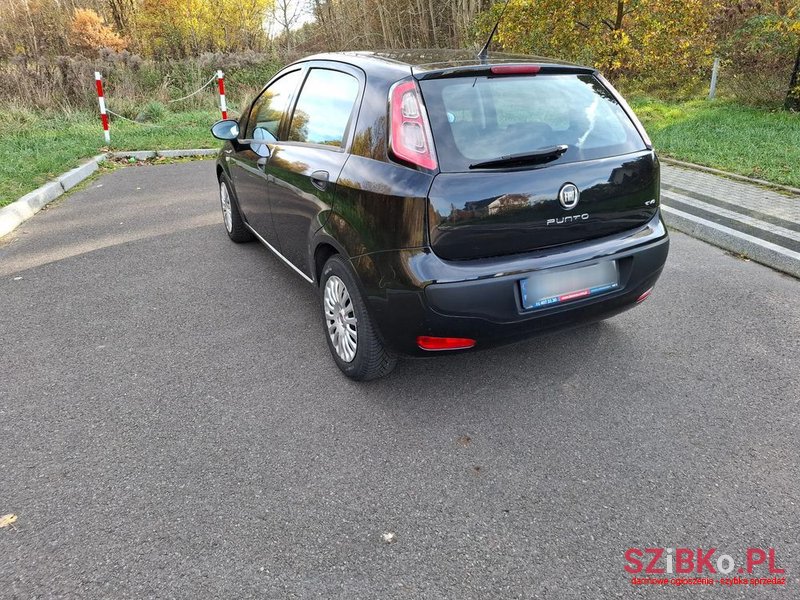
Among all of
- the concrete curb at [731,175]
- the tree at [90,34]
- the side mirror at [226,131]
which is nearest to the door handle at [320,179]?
the side mirror at [226,131]

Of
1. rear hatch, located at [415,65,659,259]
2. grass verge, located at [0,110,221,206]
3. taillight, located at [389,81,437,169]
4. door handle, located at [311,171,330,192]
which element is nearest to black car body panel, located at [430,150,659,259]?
rear hatch, located at [415,65,659,259]

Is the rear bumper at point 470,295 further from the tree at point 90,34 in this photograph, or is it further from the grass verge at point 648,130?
the tree at point 90,34

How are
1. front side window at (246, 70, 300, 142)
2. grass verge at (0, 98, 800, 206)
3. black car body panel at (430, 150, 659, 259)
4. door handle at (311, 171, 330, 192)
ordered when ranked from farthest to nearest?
grass verge at (0, 98, 800, 206), front side window at (246, 70, 300, 142), door handle at (311, 171, 330, 192), black car body panel at (430, 150, 659, 259)

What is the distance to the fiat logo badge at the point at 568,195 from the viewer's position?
2.74 m

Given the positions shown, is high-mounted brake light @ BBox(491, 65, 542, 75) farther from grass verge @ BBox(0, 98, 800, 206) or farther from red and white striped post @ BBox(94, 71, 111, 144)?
red and white striped post @ BBox(94, 71, 111, 144)

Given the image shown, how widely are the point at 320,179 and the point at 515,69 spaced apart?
46.4 inches

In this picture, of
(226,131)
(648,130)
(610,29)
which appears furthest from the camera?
(610,29)

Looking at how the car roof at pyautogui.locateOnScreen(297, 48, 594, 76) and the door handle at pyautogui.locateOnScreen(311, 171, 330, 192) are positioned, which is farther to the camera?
the door handle at pyautogui.locateOnScreen(311, 171, 330, 192)

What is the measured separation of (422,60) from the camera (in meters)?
3.07

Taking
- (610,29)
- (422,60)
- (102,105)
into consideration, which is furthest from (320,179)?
(610,29)

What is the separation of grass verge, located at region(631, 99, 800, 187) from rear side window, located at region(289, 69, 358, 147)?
568cm

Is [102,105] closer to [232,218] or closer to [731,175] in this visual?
[232,218]

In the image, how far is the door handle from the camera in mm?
3180

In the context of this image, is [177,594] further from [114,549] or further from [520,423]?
[520,423]
